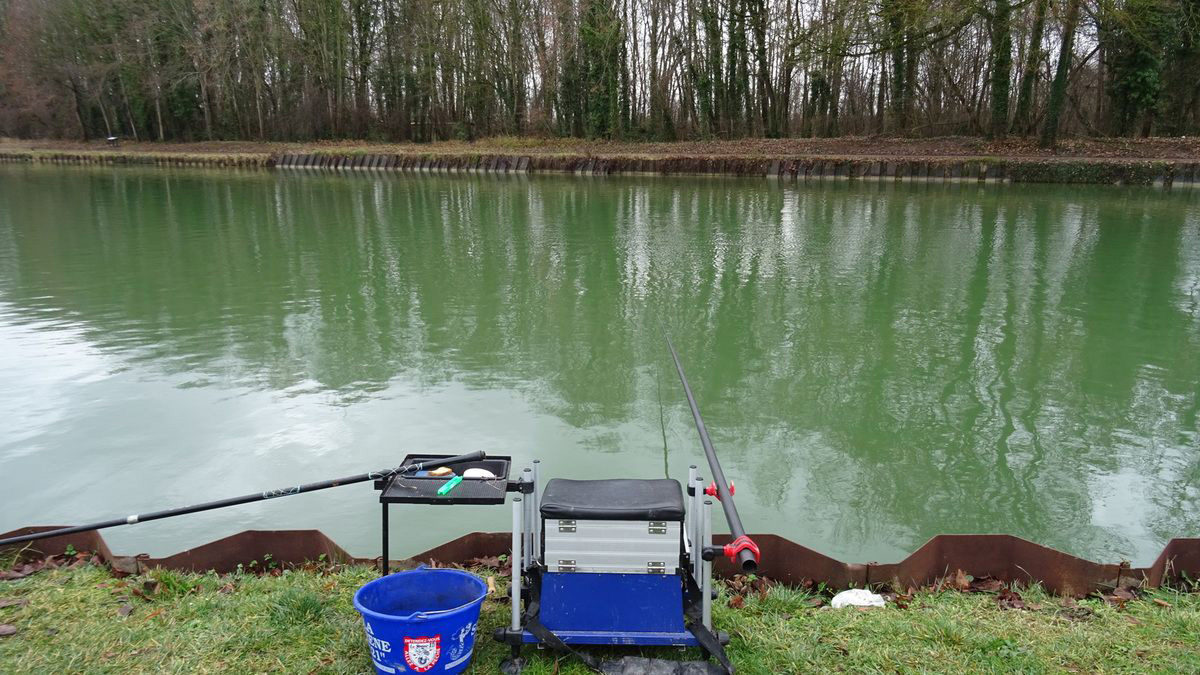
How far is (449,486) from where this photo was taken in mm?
2600

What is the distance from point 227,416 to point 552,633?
3.57 meters

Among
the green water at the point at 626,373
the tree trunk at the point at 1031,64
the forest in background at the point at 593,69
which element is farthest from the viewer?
the forest in background at the point at 593,69

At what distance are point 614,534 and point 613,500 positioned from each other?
0.11 m

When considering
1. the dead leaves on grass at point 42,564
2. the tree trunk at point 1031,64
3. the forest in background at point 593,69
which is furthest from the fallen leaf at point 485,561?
the tree trunk at point 1031,64

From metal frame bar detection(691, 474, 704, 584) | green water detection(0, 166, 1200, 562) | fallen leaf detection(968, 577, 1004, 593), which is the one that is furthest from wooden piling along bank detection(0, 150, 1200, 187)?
metal frame bar detection(691, 474, 704, 584)

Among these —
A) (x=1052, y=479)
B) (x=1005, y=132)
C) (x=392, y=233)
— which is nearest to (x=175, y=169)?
(x=392, y=233)

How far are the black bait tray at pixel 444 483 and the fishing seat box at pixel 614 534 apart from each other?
0.17 m

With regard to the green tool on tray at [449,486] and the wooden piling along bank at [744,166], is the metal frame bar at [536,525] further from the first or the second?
the wooden piling along bank at [744,166]

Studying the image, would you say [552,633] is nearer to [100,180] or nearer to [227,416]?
[227,416]

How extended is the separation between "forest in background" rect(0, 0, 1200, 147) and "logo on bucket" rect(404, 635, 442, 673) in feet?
68.7

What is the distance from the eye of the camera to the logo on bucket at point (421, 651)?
2359 millimetres

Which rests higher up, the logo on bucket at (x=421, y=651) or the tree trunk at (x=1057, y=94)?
the tree trunk at (x=1057, y=94)

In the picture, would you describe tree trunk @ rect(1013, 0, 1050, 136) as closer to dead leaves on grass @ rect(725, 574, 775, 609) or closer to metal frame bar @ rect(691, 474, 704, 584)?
dead leaves on grass @ rect(725, 574, 775, 609)

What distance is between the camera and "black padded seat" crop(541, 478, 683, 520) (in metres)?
2.46
